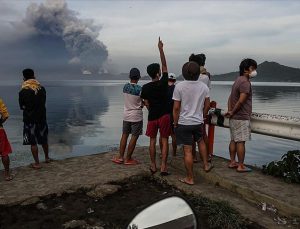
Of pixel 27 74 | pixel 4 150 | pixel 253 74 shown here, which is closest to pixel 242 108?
pixel 253 74

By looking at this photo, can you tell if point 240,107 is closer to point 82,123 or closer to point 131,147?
point 131,147

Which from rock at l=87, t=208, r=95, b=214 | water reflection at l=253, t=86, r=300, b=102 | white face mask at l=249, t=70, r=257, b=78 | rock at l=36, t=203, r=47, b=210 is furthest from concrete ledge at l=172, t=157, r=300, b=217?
water reflection at l=253, t=86, r=300, b=102

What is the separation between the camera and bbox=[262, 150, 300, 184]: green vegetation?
244 inches

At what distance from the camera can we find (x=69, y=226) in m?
4.65

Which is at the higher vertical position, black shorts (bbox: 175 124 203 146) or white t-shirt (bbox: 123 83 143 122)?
white t-shirt (bbox: 123 83 143 122)

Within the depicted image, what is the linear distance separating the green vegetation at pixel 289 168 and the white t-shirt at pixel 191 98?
69.6 inches

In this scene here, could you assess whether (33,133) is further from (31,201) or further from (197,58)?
(197,58)

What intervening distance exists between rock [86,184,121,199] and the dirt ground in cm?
6

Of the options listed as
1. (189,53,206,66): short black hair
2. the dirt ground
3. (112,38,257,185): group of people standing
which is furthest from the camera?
(189,53,206,66): short black hair

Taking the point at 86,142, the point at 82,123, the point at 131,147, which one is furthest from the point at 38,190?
the point at 82,123

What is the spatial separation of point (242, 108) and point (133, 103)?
7.22 ft

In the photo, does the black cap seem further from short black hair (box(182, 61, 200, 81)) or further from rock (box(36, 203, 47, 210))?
rock (box(36, 203, 47, 210))

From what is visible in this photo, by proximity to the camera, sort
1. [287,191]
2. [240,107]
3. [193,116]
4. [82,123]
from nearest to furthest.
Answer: [287,191], [193,116], [240,107], [82,123]

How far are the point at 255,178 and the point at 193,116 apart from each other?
1636mm
